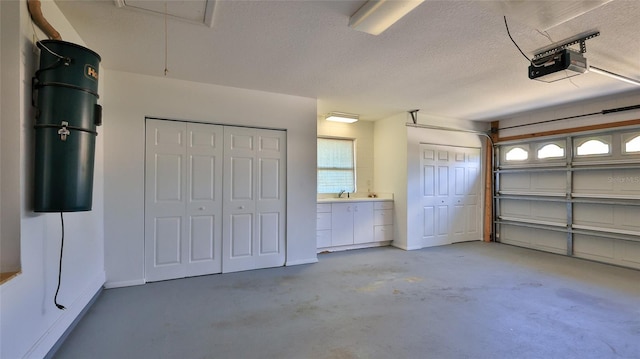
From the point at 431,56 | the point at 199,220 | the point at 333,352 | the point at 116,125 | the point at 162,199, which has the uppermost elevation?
the point at 431,56

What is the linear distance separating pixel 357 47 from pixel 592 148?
4732mm

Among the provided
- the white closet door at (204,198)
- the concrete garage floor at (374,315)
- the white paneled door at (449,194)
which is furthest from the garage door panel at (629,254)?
the white closet door at (204,198)

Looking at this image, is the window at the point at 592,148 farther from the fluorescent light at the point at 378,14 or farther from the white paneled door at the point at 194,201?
the white paneled door at the point at 194,201

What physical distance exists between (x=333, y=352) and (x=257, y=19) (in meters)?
2.74

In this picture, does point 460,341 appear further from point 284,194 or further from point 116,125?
point 116,125

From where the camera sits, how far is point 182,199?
385 cm

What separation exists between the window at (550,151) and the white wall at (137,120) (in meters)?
4.91

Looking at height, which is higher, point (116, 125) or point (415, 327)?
point (116, 125)

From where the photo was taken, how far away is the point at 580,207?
5.04m

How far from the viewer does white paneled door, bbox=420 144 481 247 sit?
19.1ft

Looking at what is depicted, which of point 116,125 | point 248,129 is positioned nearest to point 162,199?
point 116,125

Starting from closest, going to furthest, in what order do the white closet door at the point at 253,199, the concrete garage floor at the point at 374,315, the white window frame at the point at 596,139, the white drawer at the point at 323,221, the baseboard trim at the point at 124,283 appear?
the concrete garage floor at the point at 374,315 → the baseboard trim at the point at 124,283 → the white closet door at the point at 253,199 → the white window frame at the point at 596,139 → the white drawer at the point at 323,221

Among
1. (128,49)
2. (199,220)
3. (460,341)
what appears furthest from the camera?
(199,220)

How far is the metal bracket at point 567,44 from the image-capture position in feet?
8.74
